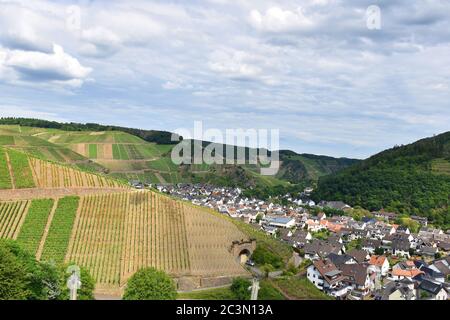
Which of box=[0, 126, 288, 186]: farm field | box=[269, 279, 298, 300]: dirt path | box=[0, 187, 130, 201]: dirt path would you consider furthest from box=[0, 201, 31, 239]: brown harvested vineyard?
box=[0, 126, 288, 186]: farm field

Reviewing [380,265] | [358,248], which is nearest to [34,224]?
[380,265]

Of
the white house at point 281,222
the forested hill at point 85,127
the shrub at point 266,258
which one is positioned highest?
the forested hill at point 85,127

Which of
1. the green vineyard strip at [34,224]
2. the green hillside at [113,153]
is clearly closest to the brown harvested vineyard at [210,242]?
the green vineyard strip at [34,224]

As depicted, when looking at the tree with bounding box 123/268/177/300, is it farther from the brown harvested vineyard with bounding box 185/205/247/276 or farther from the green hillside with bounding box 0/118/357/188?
the green hillside with bounding box 0/118/357/188

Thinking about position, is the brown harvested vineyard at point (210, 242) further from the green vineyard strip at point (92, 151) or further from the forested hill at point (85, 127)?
the forested hill at point (85, 127)
